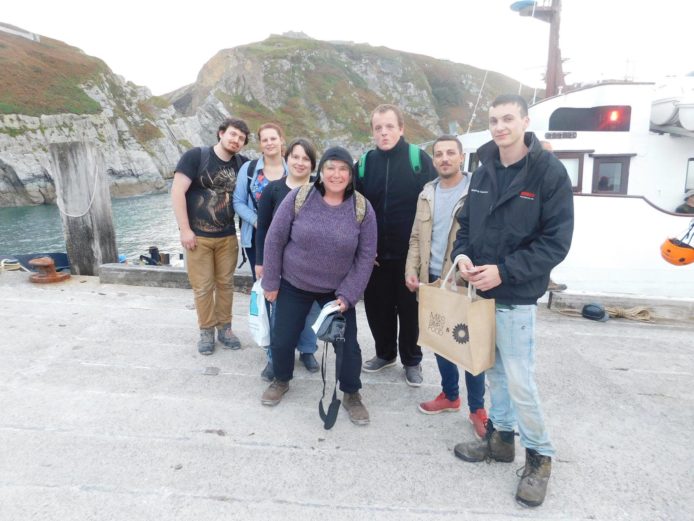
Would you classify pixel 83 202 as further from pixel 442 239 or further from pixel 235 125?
pixel 442 239

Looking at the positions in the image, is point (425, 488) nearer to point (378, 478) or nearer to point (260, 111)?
point (378, 478)

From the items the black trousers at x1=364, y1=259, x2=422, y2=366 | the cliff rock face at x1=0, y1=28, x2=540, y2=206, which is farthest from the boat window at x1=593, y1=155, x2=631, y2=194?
the black trousers at x1=364, y1=259, x2=422, y2=366

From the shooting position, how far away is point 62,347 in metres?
4.07

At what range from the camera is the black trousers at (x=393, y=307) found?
11.8ft

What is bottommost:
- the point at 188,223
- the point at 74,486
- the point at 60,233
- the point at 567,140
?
the point at 60,233

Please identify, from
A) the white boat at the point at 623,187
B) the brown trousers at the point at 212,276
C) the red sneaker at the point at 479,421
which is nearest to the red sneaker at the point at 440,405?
the red sneaker at the point at 479,421

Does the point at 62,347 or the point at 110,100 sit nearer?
the point at 62,347

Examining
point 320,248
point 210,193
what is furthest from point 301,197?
point 210,193

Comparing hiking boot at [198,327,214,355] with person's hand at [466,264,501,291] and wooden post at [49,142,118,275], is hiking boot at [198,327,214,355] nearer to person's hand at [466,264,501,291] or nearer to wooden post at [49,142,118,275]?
person's hand at [466,264,501,291]

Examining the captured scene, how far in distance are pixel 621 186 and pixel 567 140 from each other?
133cm

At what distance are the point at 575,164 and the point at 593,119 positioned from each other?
111cm

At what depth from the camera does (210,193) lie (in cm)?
399

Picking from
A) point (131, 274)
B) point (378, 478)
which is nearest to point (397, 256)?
point (378, 478)

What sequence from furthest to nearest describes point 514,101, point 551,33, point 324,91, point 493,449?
point 324,91, point 551,33, point 493,449, point 514,101
